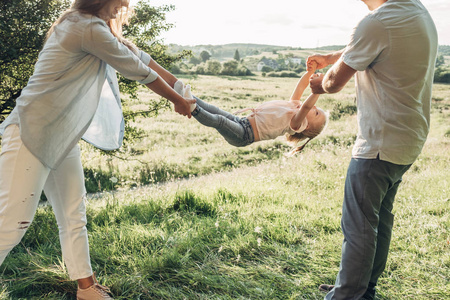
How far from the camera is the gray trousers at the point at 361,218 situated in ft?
9.18

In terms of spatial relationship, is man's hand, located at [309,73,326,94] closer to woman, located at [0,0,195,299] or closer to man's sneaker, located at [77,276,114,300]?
woman, located at [0,0,195,299]

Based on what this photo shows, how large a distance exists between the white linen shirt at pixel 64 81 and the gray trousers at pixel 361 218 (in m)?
1.77

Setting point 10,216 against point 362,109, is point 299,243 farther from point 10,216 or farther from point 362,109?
point 10,216

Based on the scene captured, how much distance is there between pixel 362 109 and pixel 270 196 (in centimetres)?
305

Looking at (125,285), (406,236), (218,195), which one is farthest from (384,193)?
(218,195)

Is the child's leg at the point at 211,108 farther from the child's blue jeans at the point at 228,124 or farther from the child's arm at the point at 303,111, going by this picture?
the child's arm at the point at 303,111

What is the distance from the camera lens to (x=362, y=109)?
2850mm

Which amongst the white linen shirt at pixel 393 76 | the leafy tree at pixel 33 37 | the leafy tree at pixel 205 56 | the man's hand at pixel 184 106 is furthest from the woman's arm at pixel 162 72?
the leafy tree at pixel 205 56

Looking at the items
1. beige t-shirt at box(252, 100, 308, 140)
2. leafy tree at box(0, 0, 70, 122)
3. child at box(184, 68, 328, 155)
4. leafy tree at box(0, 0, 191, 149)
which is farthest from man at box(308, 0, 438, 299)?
leafy tree at box(0, 0, 70, 122)

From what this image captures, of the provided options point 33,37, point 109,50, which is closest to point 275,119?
point 109,50

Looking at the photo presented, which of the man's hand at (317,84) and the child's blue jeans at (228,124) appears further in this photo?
the child's blue jeans at (228,124)

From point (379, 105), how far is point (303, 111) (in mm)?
1209

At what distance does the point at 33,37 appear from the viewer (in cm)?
707

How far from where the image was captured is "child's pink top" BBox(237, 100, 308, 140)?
4.33 m
